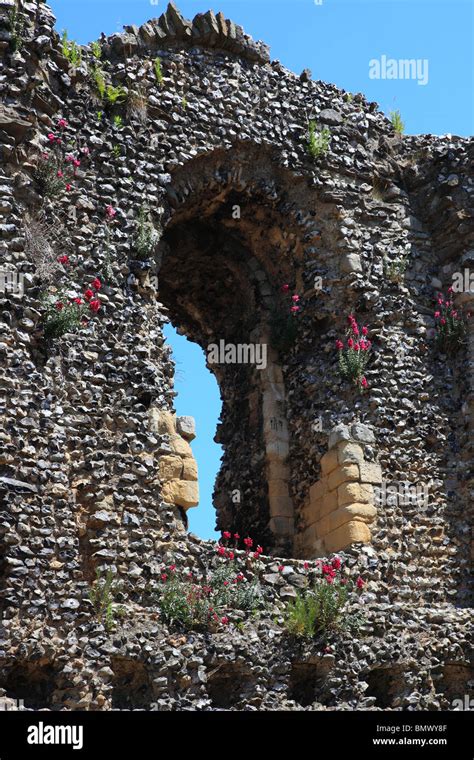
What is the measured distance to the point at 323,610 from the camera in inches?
512

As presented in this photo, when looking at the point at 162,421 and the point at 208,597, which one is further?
the point at 162,421

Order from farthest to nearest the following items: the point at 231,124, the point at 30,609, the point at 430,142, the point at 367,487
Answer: the point at 430,142
the point at 231,124
the point at 367,487
the point at 30,609

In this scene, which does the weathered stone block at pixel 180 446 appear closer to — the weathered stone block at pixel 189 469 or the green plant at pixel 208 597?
the weathered stone block at pixel 189 469

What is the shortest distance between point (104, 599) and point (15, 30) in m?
5.71

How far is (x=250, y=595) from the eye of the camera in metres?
12.9

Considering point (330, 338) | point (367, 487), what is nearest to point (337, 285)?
point (330, 338)

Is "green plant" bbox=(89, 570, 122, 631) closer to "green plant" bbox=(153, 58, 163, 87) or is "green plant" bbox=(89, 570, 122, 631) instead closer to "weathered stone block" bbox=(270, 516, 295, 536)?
"weathered stone block" bbox=(270, 516, 295, 536)

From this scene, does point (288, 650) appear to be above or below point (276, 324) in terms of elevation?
below

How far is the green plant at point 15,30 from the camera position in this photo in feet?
42.0

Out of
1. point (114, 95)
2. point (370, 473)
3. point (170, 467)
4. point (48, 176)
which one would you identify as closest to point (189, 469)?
Result: point (170, 467)

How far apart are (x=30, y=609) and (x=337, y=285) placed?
5994 millimetres

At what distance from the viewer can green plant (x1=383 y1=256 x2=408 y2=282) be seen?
50.6ft

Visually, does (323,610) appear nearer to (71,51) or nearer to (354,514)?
(354,514)

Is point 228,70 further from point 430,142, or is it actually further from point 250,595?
point 250,595
